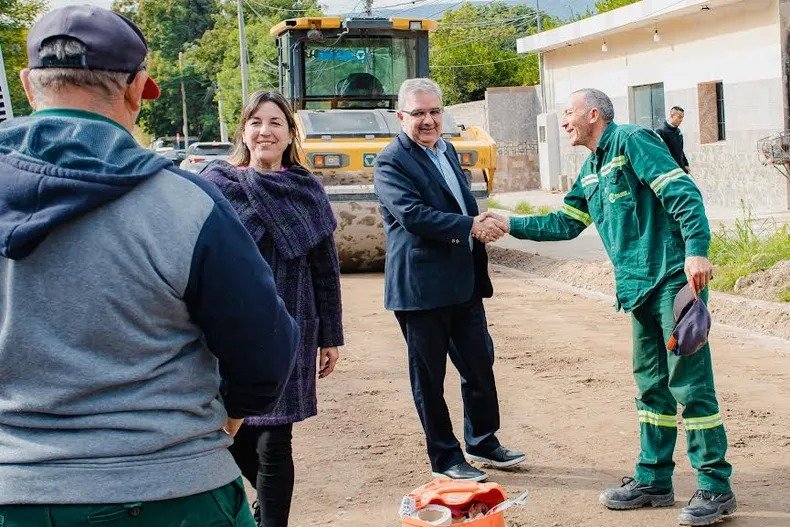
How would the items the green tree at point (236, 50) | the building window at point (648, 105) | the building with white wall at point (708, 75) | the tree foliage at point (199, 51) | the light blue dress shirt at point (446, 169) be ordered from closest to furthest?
the light blue dress shirt at point (446, 169) < the building with white wall at point (708, 75) < the building window at point (648, 105) < the green tree at point (236, 50) < the tree foliage at point (199, 51)

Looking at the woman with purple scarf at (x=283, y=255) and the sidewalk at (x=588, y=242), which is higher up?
the woman with purple scarf at (x=283, y=255)

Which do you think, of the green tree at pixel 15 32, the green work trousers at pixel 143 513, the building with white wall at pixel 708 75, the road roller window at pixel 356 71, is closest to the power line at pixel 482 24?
the green tree at pixel 15 32

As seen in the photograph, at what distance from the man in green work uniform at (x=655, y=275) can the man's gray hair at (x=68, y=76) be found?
3.13 m

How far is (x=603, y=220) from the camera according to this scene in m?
5.57

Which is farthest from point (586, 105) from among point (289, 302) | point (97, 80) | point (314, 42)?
→ point (314, 42)

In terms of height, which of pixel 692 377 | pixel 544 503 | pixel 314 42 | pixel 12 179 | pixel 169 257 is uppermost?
pixel 314 42

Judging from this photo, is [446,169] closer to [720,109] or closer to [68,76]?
[68,76]

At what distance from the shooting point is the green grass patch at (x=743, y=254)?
37.8ft

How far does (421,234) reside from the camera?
5.96 meters

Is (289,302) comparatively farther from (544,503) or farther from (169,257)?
(169,257)

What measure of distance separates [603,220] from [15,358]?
358cm

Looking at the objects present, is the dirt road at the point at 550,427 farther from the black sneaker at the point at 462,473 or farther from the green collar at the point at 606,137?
the green collar at the point at 606,137

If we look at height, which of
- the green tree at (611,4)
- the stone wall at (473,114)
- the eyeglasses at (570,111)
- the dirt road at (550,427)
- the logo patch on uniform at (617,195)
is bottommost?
the dirt road at (550,427)

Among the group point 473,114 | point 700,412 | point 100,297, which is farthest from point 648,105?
point 100,297
